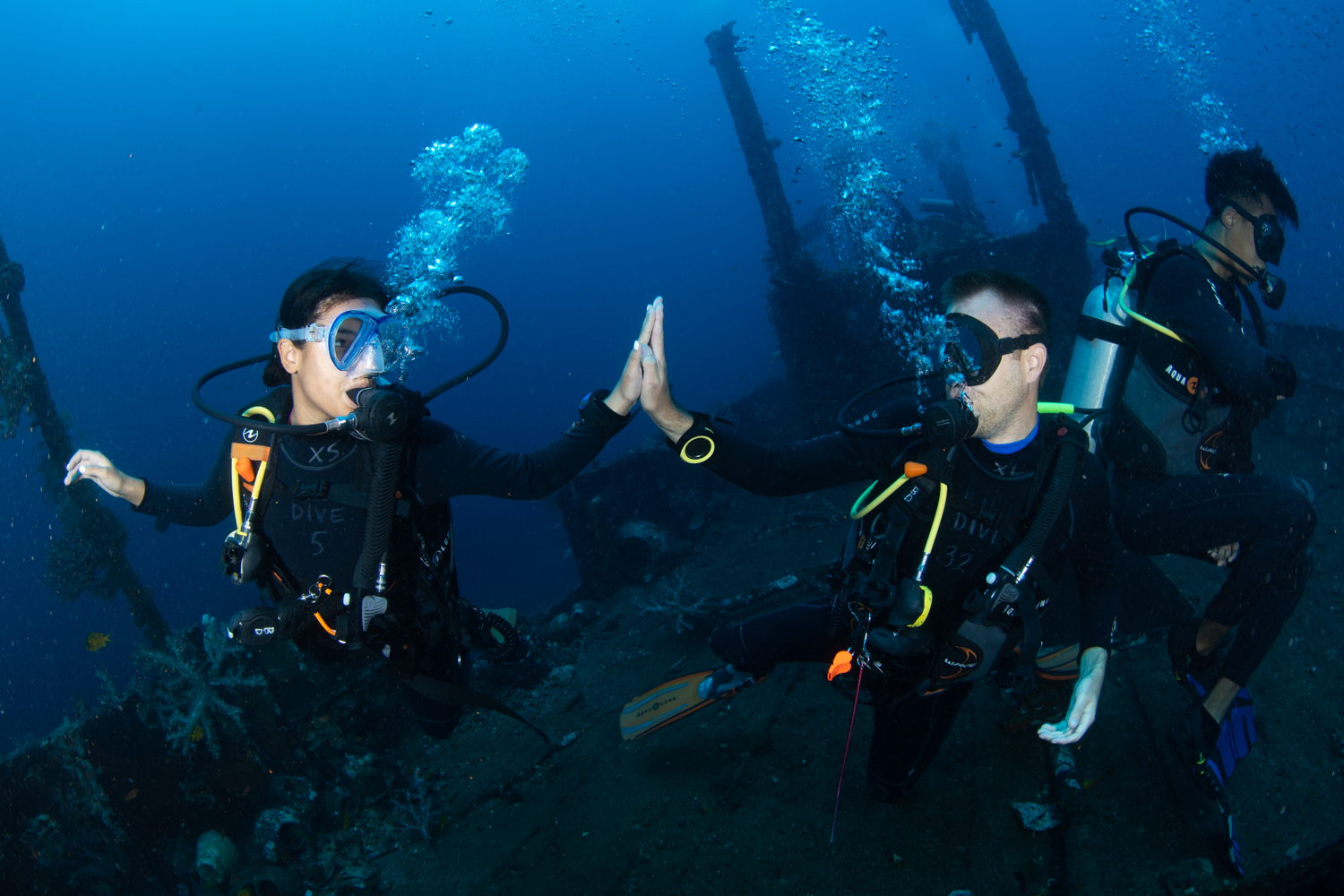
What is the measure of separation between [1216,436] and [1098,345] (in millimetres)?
692

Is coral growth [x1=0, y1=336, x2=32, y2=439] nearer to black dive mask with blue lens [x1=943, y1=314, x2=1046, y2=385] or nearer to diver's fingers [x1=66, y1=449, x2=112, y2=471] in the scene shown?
diver's fingers [x1=66, y1=449, x2=112, y2=471]

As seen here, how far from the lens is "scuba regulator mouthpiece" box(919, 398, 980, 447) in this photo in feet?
7.41

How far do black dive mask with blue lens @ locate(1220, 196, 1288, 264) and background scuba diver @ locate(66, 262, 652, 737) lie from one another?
3.34 meters

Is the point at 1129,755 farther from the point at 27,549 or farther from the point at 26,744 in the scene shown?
the point at 27,549

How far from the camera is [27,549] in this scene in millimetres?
97125

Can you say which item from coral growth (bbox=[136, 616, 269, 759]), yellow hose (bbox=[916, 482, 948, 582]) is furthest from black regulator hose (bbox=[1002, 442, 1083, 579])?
coral growth (bbox=[136, 616, 269, 759])

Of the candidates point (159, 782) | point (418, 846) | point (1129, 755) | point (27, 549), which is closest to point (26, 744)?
point (159, 782)

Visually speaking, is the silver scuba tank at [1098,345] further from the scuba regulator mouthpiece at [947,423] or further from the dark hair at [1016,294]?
the scuba regulator mouthpiece at [947,423]

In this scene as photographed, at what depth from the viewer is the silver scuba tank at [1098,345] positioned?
3.23m

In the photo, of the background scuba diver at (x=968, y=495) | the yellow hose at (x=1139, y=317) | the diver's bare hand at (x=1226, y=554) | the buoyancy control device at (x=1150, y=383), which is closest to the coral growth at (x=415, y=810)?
the background scuba diver at (x=968, y=495)

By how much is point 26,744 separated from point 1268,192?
8.94m

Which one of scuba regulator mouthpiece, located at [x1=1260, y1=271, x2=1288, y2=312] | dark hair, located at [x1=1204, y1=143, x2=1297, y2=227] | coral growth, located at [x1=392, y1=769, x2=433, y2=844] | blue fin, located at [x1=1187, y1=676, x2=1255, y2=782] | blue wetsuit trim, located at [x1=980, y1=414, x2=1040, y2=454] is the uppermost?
dark hair, located at [x1=1204, y1=143, x2=1297, y2=227]

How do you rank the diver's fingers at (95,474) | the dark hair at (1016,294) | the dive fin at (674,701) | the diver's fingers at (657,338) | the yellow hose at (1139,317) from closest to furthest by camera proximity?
the diver's fingers at (657,338) < the dark hair at (1016,294) < the diver's fingers at (95,474) < the yellow hose at (1139,317) < the dive fin at (674,701)

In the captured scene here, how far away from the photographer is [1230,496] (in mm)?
2922
